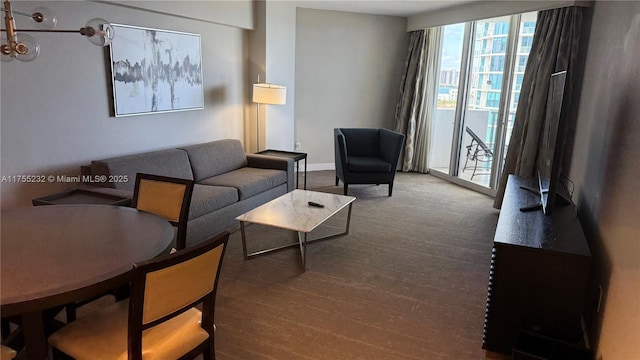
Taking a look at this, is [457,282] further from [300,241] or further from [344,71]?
[344,71]

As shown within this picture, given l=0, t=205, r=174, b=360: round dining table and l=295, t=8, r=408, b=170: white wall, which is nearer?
l=0, t=205, r=174, b=360: round dining table

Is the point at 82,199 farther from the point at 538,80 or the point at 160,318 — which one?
the point at 538,80

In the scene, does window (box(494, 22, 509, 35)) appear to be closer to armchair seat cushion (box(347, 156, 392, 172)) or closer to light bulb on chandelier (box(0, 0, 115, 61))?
armchair seat cushion (box(347, 156, 392, 172))

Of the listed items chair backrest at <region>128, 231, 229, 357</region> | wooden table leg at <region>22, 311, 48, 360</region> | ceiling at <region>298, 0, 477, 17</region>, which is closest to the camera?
chair backrest at <region>128, 231, 229, 357</region>

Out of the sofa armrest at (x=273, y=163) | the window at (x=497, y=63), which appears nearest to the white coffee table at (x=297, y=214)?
the sofa armrest at (x=273, y=163)

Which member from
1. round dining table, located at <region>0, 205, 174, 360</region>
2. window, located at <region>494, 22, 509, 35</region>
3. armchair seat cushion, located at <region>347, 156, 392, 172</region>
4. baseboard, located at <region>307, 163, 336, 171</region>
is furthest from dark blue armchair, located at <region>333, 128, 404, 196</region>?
round dining table, located at <region>0, 205, 174, 360</region>

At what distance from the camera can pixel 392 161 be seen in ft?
17.9

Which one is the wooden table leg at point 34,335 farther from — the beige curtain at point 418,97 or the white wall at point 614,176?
the beige curtain at point 418,97

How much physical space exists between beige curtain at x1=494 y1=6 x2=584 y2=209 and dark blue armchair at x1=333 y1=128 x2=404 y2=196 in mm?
1343

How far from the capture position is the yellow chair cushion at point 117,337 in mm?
1578

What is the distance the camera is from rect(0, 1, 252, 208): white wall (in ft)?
9.78

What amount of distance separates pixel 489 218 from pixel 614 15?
2324 millimetres

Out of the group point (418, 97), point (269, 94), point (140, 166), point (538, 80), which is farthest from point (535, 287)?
point (418, 97)

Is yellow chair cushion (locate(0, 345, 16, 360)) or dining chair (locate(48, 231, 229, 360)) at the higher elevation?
dining chair (locate(48, 231, 229, 360))
